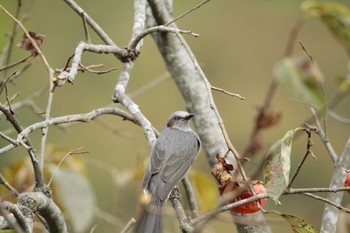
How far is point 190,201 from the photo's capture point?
107 inches

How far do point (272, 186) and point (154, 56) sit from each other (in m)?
8.08

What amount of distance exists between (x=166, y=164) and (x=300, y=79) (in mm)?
1921

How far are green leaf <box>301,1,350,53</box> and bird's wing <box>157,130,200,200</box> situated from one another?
171 cm

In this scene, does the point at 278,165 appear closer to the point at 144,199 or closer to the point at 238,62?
the point at 144,199

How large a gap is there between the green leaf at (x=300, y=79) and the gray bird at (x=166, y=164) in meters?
1.48

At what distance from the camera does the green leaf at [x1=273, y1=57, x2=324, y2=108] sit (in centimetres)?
118

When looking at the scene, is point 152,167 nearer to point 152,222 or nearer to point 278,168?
point 152,222

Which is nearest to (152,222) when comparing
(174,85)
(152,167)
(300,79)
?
(152,167)

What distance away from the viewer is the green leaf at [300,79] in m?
1.18

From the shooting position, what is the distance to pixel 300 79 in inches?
47.8

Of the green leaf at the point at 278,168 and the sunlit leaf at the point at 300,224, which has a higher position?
the green leaf at the point at 278,168

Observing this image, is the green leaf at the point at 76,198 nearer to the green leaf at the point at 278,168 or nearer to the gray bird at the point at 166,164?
the green leaf at the point at 278,168

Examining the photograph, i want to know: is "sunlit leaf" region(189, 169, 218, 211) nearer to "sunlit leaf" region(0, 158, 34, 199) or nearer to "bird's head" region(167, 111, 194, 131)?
"bird's head" region(167, 111, 194, 131)

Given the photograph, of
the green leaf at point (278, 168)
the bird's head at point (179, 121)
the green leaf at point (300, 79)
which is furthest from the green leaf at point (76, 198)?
the bird's head at point (179, 121)
